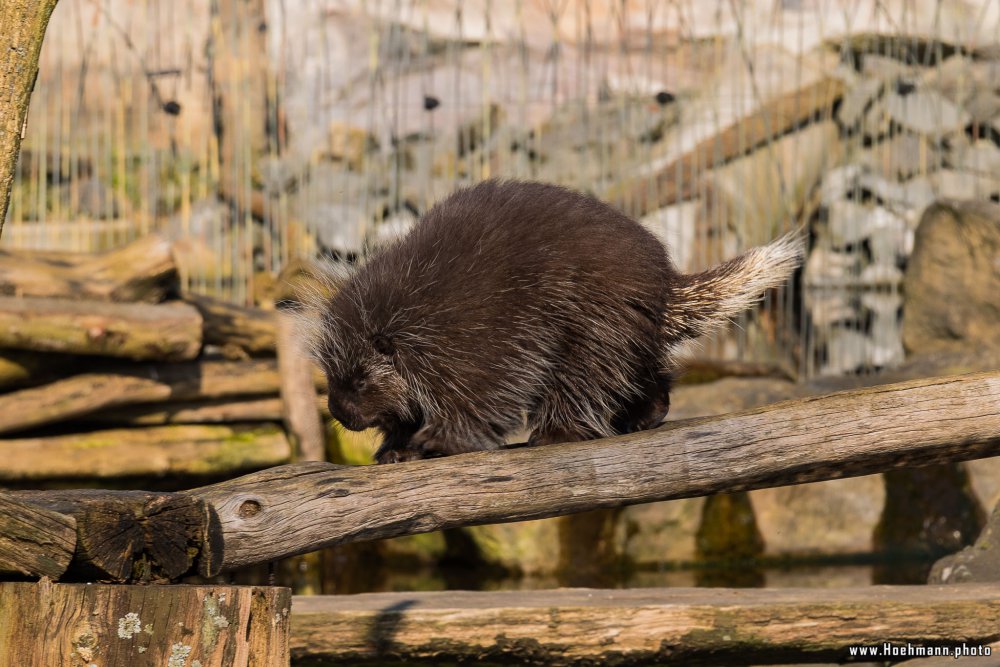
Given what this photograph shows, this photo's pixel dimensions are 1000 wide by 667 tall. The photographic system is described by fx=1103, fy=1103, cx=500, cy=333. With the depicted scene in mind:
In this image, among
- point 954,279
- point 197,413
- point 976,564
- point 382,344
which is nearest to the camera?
point 382,344

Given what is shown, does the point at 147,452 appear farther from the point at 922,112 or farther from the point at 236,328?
the point at 922,112

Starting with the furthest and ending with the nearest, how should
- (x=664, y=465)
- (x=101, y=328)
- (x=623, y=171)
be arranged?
(x=623, y=171) → (x=101, y=328) → (x=664, y=465)

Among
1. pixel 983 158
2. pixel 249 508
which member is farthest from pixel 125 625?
pixel 983 158

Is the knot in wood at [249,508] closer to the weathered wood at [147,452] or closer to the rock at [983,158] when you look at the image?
the weathered wood at [147,452]

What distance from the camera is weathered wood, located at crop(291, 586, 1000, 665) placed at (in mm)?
4316

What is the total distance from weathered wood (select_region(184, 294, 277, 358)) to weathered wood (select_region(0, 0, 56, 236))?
489 centimetres

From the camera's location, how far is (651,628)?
14.2 feet

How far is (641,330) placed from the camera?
377cm

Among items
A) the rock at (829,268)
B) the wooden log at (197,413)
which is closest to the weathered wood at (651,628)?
the wooden log at (197,413)

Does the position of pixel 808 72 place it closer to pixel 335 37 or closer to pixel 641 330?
pixel 335 37

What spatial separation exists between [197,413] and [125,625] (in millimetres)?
5142

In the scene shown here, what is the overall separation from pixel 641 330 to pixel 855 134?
768cm

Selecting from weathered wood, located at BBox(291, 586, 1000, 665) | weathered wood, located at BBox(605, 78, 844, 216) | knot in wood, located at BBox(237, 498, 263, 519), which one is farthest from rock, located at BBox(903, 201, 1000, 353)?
knot in wood, located at BBox(237, 498, 263, 519)

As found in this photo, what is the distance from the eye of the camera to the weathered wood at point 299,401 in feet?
24.5
